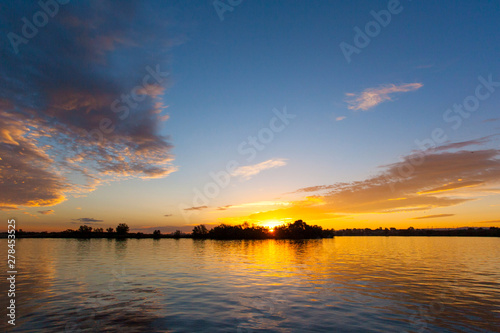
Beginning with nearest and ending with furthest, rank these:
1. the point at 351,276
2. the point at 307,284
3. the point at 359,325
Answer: the point at 359,325 → the point at 307,284 → the point at 351,276

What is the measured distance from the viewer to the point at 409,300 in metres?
26.6

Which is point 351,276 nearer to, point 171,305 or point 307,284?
point 307,284

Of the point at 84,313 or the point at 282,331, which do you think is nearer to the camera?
the point at 282,331

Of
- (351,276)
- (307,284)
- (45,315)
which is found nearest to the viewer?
(45,315)

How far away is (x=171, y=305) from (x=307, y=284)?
17658mm

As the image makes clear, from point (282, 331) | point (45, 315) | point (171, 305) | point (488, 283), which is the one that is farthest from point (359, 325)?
point (488, 283)

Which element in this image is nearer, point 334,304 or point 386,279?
point 334,304

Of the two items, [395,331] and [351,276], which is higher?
[395,331]

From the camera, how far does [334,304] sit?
81.7 ft

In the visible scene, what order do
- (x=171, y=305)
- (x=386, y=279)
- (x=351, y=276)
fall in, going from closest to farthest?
1. (x=171, y=305)
2. (x=386, y=279)
3. (x=351, y=276)

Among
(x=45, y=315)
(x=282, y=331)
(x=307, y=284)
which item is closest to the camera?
(x=282, y=331)

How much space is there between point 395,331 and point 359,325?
87.0 inches

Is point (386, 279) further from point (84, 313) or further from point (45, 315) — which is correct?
point (45, 315)

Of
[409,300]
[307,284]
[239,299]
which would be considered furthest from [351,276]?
[239,299]
